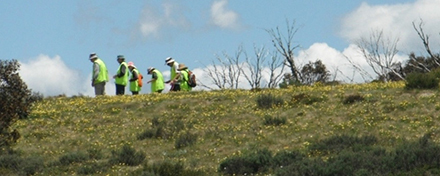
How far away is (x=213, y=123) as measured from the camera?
82.3ft

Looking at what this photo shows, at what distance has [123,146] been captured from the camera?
890 inches

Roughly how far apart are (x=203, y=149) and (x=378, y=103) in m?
5.49

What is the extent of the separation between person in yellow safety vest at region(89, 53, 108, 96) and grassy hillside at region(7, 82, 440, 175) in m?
3.17

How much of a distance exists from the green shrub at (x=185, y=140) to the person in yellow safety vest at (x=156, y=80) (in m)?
10.8

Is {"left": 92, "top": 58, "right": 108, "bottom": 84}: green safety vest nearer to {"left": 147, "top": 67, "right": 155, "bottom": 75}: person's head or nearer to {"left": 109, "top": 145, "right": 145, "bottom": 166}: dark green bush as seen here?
{"left": 147, "top": 67, "right": 155, "bottom": 75}: person's head

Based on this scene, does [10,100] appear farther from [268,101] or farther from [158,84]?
[158,84]

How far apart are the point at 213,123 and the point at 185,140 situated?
2.14 m

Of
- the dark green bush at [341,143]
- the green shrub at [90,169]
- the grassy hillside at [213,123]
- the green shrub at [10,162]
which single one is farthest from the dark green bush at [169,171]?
the green shrub at [10,162]

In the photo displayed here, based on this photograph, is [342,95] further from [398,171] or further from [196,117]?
[398,171]

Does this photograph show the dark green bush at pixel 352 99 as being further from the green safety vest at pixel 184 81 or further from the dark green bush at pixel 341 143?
the green safety vest at pixel 184 81

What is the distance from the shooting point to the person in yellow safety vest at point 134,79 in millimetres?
33594

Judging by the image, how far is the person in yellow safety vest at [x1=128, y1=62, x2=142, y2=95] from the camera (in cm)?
3359

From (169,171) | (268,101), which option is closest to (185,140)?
(169,171)

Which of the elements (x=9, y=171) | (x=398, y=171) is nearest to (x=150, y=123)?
(x=9, y=171)
